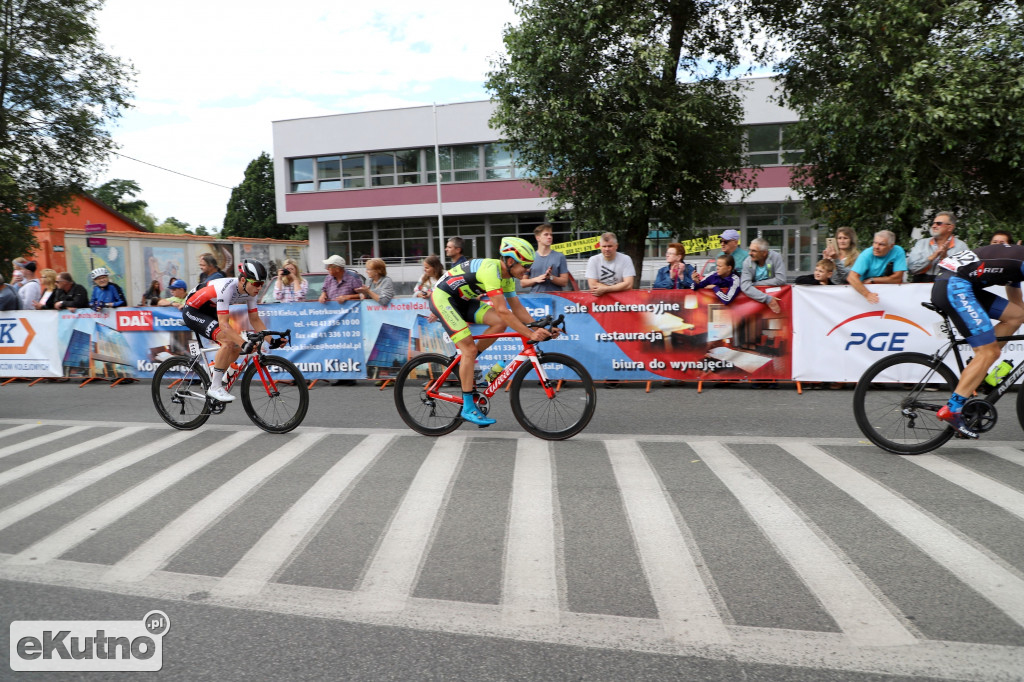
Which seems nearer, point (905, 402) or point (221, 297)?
point (905, 402)

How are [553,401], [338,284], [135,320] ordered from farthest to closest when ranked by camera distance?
[135,320], [338,284], [553,401]

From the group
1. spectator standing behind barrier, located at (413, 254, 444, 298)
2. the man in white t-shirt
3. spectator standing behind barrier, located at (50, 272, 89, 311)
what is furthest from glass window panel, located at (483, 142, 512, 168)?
the man in white t-shirt

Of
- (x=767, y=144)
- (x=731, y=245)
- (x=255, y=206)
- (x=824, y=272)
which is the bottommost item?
(x=824, y=272)

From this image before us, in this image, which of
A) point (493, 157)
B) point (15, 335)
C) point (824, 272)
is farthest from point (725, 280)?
point (493, 157)

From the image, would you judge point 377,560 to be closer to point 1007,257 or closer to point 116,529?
point 116,529

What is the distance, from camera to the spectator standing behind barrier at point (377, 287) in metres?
11.0

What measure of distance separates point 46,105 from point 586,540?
26376 mm

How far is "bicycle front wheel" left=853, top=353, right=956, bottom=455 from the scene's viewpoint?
6.02 m

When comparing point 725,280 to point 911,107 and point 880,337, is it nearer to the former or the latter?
point 880,337

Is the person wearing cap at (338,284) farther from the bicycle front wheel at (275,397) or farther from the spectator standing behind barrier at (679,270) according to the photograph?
the spectator standing behind barrier at (679,270)

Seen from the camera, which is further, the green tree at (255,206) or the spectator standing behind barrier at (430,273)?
the green tree at (255,206)

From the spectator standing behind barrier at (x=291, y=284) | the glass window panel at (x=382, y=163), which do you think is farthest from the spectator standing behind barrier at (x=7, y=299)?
the glass window panel at (x=382, y=163)

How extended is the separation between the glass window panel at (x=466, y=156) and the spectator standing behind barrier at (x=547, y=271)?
3158 centimetres

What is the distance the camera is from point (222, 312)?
302 inches
